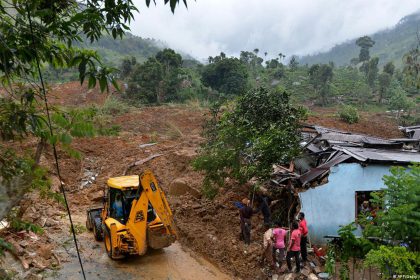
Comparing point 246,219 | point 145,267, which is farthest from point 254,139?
point 145,267

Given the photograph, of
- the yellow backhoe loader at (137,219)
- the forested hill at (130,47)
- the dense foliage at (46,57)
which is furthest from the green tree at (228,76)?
A: the forested hill at (130,47)

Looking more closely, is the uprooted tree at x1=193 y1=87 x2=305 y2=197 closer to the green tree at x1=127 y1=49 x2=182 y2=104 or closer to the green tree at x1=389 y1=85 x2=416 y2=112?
the green tree at x1=127 y1=49 x2=182 y2=104

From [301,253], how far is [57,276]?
19.5 ft

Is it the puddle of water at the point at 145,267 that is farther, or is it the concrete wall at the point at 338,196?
the concrete wall at the point at 338,196

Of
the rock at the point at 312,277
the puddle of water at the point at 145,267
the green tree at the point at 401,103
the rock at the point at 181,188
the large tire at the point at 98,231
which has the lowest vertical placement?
the puddle of water at the point at 145,267

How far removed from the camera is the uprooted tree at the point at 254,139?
35.9ft

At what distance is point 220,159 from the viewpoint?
37.8ft

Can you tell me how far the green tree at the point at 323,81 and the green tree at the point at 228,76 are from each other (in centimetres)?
1072

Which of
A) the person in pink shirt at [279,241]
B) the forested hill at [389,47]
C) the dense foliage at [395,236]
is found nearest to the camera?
the dense foliage at [395,236]

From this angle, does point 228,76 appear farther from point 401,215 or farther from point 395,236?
point 401,215

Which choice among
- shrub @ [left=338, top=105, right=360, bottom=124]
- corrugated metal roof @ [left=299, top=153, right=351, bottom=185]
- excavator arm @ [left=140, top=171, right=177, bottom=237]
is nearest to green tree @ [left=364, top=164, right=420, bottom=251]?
corrugated metal roof @ [left=299, top=153, right=351, bottom=185]

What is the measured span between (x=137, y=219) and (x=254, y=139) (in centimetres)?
392

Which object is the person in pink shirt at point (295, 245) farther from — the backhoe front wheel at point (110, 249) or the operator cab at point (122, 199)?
the backhoe front wheel at point (110, 249)

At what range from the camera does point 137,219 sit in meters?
9.60
